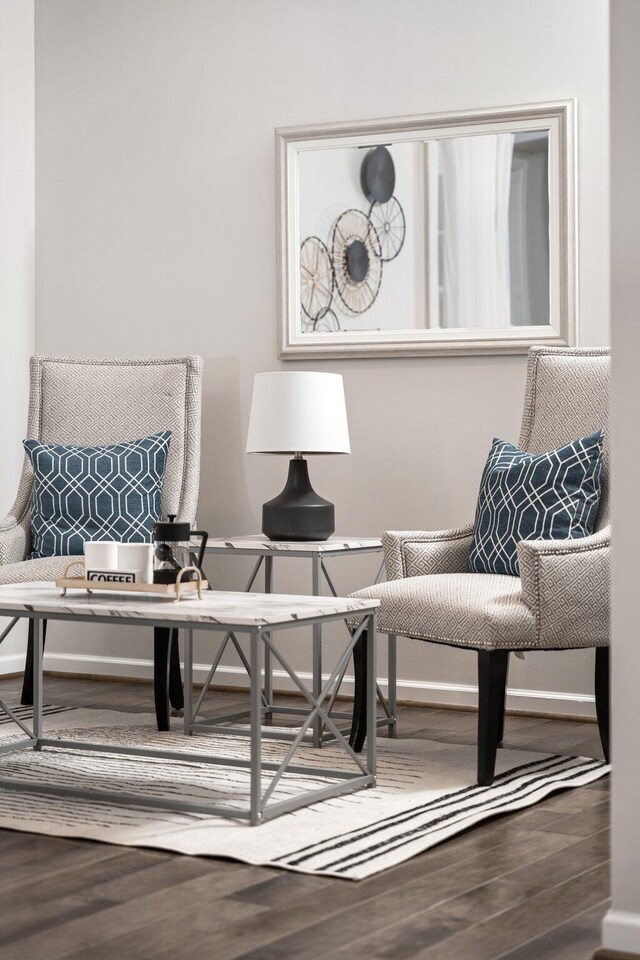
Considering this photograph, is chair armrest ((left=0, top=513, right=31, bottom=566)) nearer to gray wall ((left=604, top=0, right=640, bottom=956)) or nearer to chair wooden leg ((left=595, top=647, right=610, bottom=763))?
chair wooden leg ((left=595, top=647, right=610, bottom=763))

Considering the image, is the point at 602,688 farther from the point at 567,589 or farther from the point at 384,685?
the point at 384,685

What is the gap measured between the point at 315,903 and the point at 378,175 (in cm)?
272

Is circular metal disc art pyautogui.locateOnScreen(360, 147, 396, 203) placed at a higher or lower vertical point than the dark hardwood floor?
higher

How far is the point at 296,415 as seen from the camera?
3744 mm

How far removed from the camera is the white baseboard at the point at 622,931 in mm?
1801

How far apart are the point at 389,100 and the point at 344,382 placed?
0.95 meters

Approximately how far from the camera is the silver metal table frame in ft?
8.43

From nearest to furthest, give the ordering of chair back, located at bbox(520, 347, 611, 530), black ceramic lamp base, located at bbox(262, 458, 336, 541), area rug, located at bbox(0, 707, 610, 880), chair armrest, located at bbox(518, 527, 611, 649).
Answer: area rug, located at bbox(0, 707, 610, 880)
chair armrest, located at bbox(518, 527, 611, 649)
chair back, located at bbox(520, 347, 611, 530)
black ceramic lamp base, located at bbox(262, 458, 336, 541)

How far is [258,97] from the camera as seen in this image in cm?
445

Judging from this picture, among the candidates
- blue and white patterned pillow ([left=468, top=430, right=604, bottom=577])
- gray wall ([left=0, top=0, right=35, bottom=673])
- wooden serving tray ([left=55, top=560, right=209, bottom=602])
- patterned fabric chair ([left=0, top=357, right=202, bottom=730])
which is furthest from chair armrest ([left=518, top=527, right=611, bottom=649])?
gray wall ([left=0, top=0, right=35, bottom=673])

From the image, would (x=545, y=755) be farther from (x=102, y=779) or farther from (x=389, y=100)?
(x=389, y=100)

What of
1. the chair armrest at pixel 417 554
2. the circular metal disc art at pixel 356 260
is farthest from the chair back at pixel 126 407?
the chair armrest at pixel 417 554

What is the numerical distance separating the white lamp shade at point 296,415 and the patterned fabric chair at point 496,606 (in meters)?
0.43

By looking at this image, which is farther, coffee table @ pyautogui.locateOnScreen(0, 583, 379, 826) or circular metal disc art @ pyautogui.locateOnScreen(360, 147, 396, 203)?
circular metal disc art @ pyautogui.locateOnScreen(360, 147, 396, 203)
